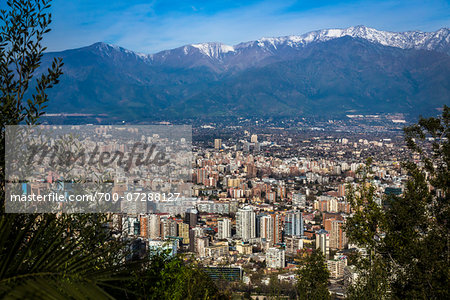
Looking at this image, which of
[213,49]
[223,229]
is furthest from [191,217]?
[213,49]

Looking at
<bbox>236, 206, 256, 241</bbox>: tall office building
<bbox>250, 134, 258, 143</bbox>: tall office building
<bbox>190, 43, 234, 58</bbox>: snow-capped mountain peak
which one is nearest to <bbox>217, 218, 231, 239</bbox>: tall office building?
<bbox>236, 206, 256, 241</bbox>: tall office building

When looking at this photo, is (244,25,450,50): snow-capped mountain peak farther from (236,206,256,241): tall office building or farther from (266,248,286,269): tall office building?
(266,248,286,269): tall office building

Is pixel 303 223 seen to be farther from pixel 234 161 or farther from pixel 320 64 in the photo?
pixel 320 64

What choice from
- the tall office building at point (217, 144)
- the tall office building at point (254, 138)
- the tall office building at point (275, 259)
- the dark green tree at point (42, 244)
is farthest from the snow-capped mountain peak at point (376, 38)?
the dark green tree at point (42, 244)

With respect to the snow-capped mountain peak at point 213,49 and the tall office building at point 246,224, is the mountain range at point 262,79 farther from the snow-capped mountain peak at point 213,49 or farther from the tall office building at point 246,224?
the tall office building at point 246,224

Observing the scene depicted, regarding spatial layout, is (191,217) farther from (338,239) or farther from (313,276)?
(313,276)

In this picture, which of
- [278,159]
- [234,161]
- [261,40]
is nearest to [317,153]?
[278,159]

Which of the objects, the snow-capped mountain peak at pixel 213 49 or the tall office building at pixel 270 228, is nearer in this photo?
the tall office building at pixel 270 228
